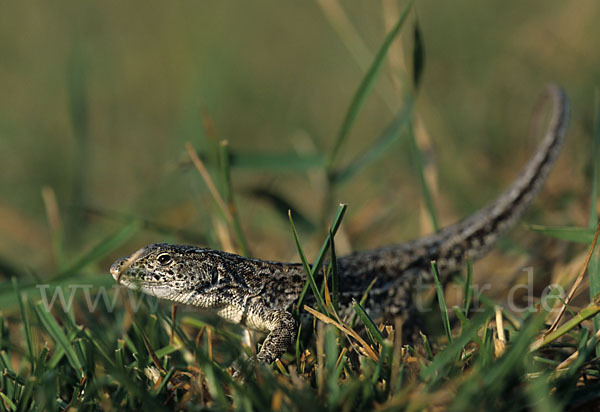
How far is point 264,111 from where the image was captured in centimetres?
1030

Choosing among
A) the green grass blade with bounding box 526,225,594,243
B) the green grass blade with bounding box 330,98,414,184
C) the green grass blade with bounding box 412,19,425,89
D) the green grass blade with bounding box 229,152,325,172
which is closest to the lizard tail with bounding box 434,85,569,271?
the green grass blade with bounding box 526,225,594,243

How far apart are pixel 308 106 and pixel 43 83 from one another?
536cm

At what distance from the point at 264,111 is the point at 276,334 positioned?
7529 millimetres

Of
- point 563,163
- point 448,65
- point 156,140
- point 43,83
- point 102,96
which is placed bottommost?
point 563,163

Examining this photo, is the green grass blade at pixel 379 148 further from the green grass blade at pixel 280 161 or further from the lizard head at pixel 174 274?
the lizard head at pixel 174 274

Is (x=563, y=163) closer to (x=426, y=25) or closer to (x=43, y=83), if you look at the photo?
(x=426, y=25)

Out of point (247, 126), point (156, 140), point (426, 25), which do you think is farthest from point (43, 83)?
point (426, 25)

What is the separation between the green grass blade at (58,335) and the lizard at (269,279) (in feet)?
1.50

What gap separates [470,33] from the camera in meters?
10.3

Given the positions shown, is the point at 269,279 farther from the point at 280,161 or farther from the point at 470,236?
the point at 470,236

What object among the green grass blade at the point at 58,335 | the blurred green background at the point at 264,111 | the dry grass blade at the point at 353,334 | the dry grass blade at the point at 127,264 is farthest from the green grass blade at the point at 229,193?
the green grass blade at the point at 58,335

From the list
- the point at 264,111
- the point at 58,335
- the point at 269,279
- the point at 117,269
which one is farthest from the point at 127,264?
the point at 264,111

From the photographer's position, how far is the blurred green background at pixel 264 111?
5.73 meters

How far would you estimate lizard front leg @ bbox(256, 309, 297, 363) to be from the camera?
3.10 meters
